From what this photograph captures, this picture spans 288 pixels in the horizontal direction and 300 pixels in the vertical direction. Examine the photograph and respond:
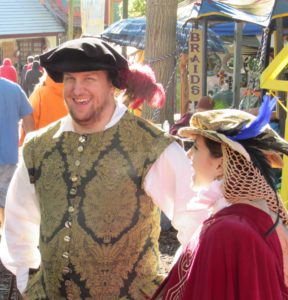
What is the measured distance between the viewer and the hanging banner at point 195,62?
27.6ft

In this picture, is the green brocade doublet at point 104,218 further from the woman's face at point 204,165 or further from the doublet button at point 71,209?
the woman's face at point 204,165

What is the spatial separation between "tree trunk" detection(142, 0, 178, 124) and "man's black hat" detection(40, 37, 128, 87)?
14.7ft

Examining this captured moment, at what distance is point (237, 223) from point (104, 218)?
75cm

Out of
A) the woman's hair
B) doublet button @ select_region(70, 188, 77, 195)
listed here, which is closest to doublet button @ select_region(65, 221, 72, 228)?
doublet button @ select_region(70, 188, 77, 195)

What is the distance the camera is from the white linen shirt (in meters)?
2.55

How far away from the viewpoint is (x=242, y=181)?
203cm

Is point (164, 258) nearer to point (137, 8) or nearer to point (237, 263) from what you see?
point (237, 263)

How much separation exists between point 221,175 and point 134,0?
858 inches


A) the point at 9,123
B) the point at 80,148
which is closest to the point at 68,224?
the point at 80,148

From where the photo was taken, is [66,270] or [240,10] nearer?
[66,270]

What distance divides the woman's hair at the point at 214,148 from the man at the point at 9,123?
11.0ft

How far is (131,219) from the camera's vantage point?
2551 mm

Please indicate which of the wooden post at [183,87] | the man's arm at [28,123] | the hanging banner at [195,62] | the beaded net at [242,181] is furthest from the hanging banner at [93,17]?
the beaded net at [242,181]

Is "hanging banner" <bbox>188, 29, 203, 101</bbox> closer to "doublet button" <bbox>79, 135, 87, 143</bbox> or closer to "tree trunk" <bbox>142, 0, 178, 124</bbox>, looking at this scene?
"tree trunk" <bbox>142, 0, 178, 124</bbox>
